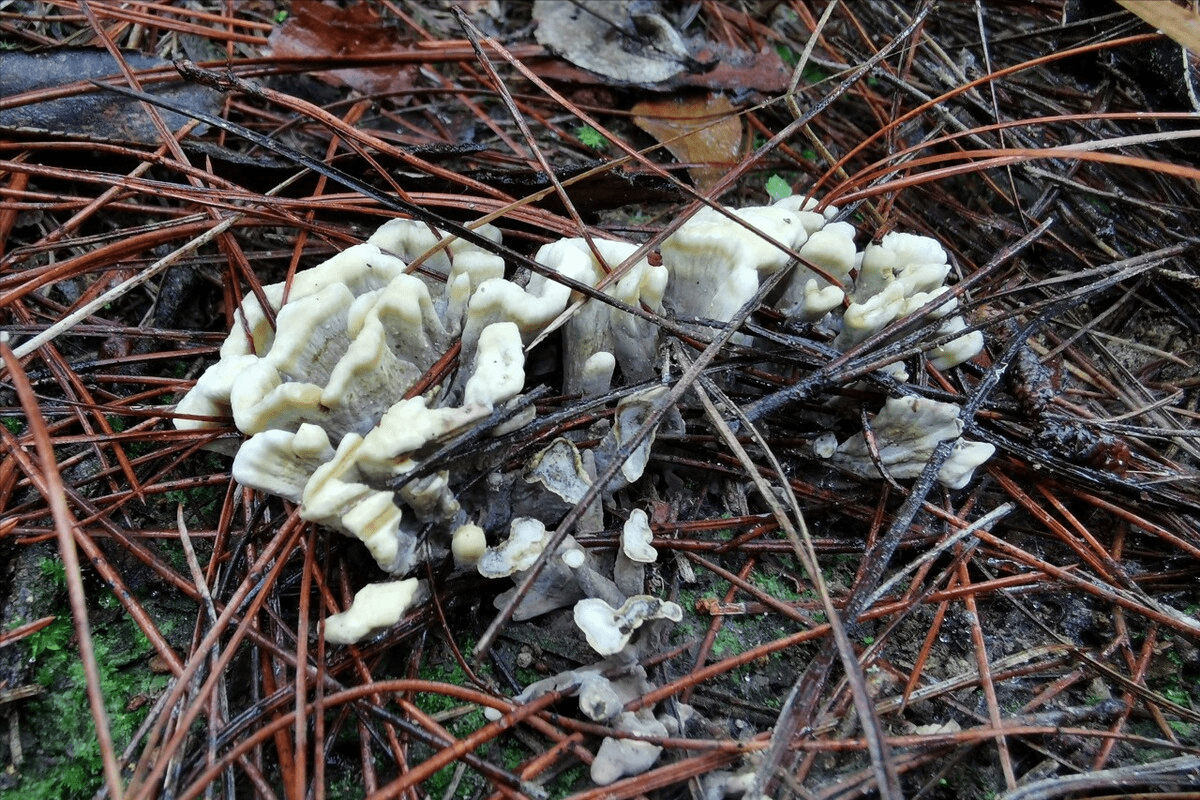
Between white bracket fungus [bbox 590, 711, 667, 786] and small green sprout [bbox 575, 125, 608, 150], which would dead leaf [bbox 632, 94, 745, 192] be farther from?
white bracket fungus [bbox 590, 711, 667, 786]

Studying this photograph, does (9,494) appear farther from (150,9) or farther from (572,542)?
(150,9)

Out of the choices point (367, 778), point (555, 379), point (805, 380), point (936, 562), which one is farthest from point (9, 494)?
point (936, 562)

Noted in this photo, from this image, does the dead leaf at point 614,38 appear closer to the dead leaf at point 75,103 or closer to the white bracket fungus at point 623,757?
the dead leaf at point 75,103

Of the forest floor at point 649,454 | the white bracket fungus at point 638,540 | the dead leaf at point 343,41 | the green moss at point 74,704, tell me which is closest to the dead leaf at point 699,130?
the forest floor at point 649,454

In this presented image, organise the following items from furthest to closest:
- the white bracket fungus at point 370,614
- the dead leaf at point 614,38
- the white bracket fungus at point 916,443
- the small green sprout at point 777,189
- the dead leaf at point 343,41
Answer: the dead leaf at point 614,38 < the dead leaf at point 343,41 < the small green sprout at point 777,189 < the white bracket fungus at point 916,443 < the white bracket fungus at point 370,614

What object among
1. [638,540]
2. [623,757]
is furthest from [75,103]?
[623,757]

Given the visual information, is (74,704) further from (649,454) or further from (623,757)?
(649,454)
